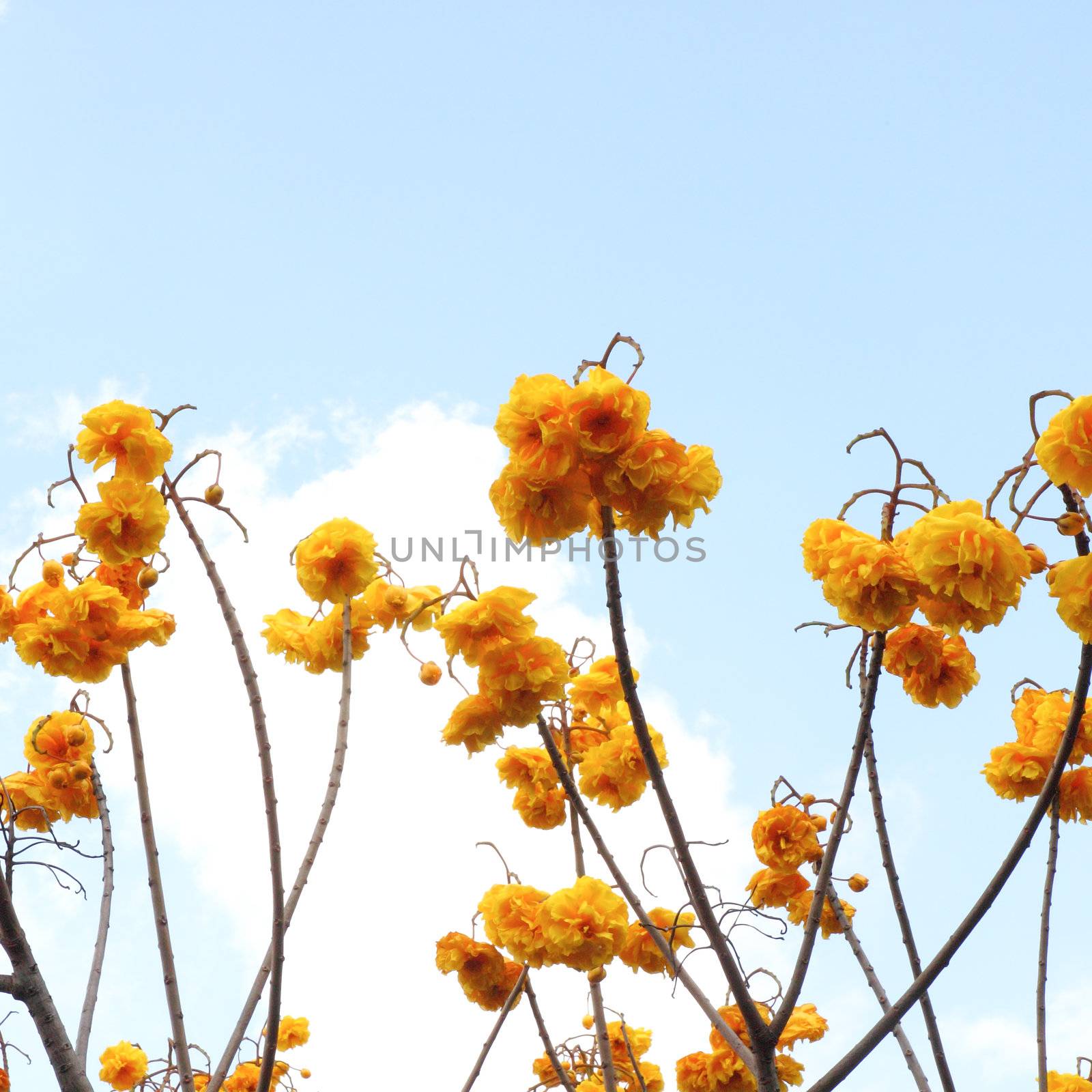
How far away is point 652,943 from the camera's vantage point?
3203mm

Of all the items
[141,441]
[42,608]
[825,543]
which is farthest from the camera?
[42,608]

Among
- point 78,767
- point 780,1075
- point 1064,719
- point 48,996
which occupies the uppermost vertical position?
point 78,767

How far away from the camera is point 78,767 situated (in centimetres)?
312

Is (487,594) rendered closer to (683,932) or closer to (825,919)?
(683,932)

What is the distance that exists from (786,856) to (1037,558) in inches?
46.2

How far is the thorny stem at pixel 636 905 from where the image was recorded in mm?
2586

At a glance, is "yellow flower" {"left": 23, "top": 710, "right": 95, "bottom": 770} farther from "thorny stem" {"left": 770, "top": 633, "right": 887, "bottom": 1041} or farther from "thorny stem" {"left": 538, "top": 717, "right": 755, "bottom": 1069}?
"thorny stem" {"left": 770, "top": 633, "right": 887, "bottom": 1041}

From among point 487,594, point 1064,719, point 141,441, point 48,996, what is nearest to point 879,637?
point 1064,719

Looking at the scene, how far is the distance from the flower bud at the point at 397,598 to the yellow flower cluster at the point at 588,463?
882 millimetres

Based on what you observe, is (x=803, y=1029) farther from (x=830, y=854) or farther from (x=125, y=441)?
(x=125, y=441)

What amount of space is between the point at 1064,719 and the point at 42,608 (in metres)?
2.70

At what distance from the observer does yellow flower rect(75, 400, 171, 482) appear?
278 centimetres

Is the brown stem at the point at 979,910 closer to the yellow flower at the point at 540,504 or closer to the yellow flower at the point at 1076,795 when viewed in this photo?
the yellow flower at the point at 1076,795

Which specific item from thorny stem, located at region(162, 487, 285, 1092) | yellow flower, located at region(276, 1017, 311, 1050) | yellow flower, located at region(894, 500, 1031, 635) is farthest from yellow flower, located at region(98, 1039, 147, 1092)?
yellow flower, located at region(894, 500, 1031, 635)
